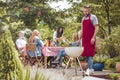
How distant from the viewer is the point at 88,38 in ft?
39.0

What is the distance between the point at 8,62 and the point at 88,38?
21.4ft

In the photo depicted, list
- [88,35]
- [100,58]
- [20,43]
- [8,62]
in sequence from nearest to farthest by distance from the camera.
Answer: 1. [8,62]
2. [88,35]
3. [20,43]
4. [100,58]

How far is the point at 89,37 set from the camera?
11.9m

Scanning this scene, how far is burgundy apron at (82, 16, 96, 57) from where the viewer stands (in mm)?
11711

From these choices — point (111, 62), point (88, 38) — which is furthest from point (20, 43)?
point (88, 38)

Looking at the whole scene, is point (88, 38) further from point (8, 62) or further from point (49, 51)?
point (8, 62)

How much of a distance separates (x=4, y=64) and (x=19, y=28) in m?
17.6

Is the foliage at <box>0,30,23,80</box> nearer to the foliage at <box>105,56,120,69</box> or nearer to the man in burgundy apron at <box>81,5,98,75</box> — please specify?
the man in burgundy apron at <box>81,5,98,75</box>

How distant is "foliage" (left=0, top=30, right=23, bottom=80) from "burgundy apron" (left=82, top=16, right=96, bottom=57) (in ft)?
20.4

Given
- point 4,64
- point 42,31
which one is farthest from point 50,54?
point 42,31

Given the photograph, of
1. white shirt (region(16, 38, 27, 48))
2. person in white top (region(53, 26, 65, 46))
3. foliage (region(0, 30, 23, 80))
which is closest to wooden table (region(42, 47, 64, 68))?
person in white top (region(53, 26, 65, 46))

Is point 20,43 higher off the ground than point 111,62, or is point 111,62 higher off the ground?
point 20,43

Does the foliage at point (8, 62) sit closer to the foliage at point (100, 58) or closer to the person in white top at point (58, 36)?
the person in white top at point (58, 36)

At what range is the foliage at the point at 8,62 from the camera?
5.53 meters
